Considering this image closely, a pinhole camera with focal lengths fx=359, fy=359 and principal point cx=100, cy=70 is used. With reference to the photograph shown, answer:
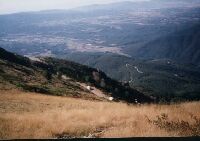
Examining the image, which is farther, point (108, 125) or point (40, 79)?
point (40, 79)

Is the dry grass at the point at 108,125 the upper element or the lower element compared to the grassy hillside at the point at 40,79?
upper

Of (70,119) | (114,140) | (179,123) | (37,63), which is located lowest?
(37,63)

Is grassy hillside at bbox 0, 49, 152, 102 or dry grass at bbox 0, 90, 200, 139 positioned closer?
dry grass at bbox 0, 90, 200, 139

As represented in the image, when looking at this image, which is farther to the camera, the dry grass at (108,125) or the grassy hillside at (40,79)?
the grassy hillside at (40,79)

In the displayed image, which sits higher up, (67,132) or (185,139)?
(185,139)

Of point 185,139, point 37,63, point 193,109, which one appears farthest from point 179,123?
point 37,63

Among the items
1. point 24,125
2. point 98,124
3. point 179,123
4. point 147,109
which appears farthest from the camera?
point 147,109

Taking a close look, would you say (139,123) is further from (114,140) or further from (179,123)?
(114,140)

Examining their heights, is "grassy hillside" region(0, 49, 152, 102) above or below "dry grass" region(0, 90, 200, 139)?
below

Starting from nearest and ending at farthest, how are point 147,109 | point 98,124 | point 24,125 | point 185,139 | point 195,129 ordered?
point 185,139 → point 195,129 → point 24,125 → point 98,124 → point 147,109

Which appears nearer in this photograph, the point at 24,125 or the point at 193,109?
the point at 24,125

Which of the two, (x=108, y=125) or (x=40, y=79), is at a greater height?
(x=108, y=125)
